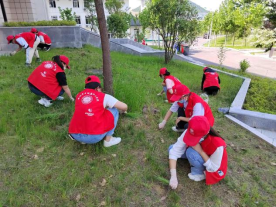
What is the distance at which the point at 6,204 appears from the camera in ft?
6.48

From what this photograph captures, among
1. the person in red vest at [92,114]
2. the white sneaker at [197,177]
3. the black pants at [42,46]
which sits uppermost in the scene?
the black pants at [42,46]

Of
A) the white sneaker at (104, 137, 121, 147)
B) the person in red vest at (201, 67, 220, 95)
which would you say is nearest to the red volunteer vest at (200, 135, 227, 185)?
the white sneaker at (104, 137, 121, 147)

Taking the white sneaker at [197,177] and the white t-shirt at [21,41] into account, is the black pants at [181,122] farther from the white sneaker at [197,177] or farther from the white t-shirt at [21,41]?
the white t-shirt at [21,41]

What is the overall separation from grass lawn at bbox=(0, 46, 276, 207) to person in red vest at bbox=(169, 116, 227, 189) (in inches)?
6.4

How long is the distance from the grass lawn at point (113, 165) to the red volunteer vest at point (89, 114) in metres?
0.39

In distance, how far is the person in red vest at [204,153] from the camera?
214cm

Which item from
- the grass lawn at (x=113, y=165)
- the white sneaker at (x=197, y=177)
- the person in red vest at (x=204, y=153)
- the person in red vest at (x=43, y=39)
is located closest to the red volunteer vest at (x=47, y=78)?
the grass lawn at (x=113, y=165)

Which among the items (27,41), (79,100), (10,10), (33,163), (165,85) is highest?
(10,10)

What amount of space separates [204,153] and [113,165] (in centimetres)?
112

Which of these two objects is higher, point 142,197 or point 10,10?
point 10,10

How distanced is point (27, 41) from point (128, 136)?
185 inches

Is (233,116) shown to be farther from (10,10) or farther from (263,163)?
(10,10)

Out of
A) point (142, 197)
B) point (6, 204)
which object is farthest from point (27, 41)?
point (142, 197)

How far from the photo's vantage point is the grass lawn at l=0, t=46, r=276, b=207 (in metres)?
2.14
